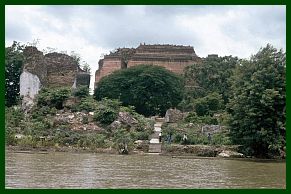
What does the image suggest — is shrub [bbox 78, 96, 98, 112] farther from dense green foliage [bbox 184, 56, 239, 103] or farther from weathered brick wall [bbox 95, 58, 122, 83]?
weathered brick wall [bbox 95, 58, 122, 83]

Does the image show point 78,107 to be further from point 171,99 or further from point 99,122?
point 171,99

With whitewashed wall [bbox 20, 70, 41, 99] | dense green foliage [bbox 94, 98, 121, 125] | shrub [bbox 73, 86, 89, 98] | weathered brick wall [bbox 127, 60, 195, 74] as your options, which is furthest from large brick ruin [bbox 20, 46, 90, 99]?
dense green foliage [bbox 94, 98, 121, 125]

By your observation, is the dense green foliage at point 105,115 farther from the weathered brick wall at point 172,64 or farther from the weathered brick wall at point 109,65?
the weathered brick wall at point 109,65

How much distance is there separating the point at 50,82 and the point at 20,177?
26.4 meters

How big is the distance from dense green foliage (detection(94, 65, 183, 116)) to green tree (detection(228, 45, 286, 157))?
16.2 metres

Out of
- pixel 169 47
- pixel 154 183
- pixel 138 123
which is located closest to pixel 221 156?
pixel 138 123

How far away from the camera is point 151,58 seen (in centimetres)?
4666

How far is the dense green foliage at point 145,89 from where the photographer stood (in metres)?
36.7

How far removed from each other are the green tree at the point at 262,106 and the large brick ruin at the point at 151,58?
25094mm

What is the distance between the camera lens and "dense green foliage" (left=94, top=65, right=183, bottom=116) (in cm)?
3669

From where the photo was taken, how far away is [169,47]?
48.8m

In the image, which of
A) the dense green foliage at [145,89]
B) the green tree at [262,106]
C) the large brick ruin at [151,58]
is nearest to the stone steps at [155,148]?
the green tree at [262,106]

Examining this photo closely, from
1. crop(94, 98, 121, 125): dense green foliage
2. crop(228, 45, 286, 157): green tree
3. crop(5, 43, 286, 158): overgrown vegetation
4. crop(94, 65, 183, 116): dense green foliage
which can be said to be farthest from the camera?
→ crop(94, 65, 183, 116): dense green foliage

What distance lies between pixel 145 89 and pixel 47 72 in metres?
7.95
